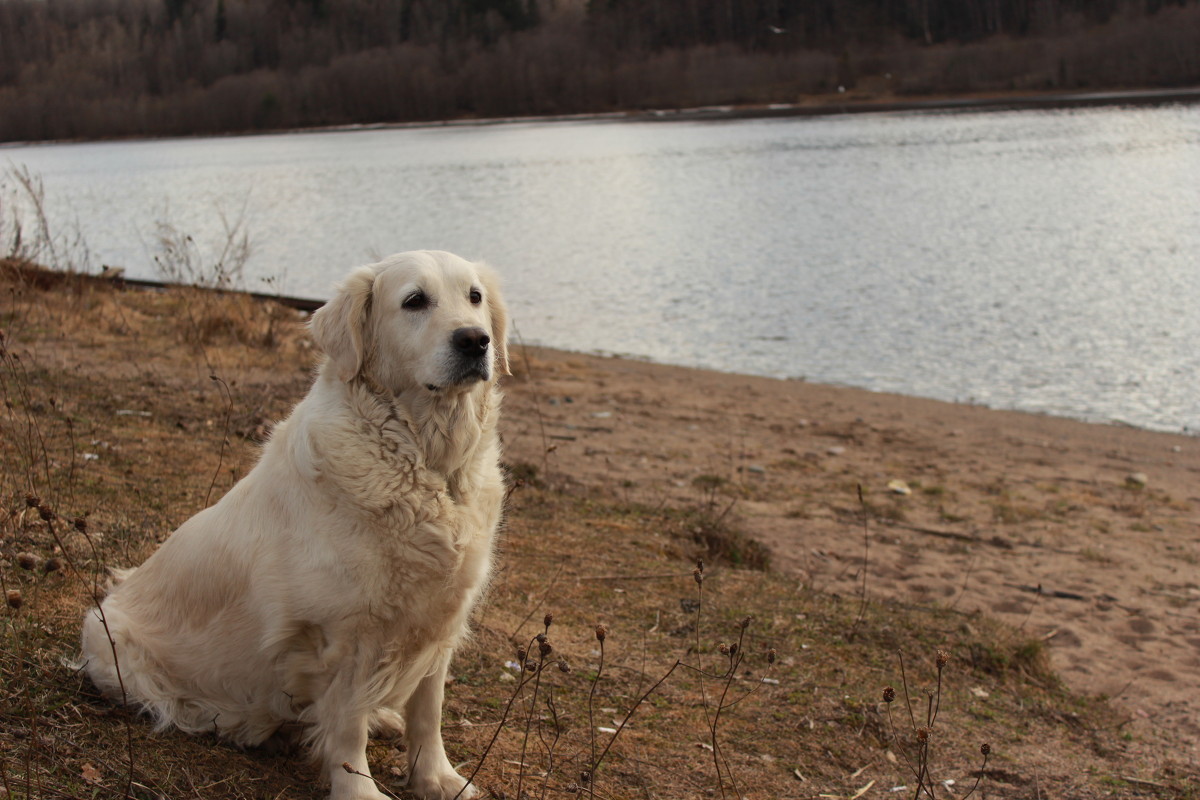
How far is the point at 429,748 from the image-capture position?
3.61 meters

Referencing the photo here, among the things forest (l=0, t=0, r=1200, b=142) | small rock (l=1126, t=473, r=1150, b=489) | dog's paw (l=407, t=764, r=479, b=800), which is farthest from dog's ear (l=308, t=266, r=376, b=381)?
forest (l=0, t=0, r=1200, b=142)

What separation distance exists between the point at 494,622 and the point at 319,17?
137380mm

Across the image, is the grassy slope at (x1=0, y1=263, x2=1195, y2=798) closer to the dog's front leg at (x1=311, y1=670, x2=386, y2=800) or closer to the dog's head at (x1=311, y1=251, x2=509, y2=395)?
the dog's front leg at (x1=311, y1=670, x2=386, y2=800)

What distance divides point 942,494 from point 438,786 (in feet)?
22.3

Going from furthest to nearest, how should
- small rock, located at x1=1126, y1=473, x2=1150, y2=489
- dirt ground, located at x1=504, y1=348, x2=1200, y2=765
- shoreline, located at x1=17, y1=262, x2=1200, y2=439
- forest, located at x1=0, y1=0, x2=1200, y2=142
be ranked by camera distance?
forest, located at x1=0, y1=0, x2=1200, y2=142 < shoreline, located at x1=17, y1=262, x2=1200, y2=439 < small rock, located at x1=1126, y1=473, x2=1150, y2=489 < dirt ground, located at x1=504, y1=348, x2=1200, y2=765

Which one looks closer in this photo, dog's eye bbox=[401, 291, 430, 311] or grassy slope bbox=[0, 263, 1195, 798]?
grassy slope bbox=[0, 263, 1195, 798]

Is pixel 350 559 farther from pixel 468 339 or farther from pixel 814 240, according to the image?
pixel 814 240

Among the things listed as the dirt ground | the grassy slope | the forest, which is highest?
the forest

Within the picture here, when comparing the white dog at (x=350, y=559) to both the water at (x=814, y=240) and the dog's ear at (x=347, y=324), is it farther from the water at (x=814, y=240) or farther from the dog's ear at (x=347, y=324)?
the water at (x=814, y=240)

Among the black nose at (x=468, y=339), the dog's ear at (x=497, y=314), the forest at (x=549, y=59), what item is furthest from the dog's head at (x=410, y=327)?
the forest at (x=549, y=59)

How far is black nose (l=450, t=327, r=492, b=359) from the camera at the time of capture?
11.2 ft

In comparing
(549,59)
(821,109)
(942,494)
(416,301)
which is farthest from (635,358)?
(549,59)

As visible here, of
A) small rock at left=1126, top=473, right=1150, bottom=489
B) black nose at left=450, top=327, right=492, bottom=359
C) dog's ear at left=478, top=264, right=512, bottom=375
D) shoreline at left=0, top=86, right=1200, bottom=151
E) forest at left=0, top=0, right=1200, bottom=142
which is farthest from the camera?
forest at left=0, top=0, right=1200, bottom=142

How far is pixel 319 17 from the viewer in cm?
12788
